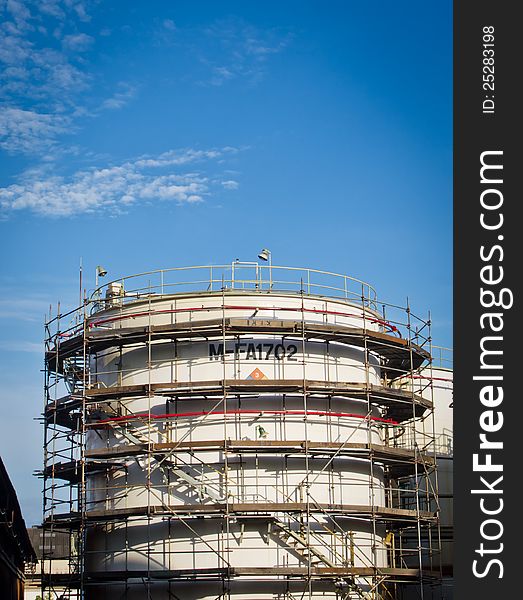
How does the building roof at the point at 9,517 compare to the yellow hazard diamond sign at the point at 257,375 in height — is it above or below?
below

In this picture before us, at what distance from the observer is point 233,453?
3366 cm

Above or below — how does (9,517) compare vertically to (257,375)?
below

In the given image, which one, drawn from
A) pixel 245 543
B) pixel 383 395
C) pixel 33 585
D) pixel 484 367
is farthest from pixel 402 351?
pixel 33 585

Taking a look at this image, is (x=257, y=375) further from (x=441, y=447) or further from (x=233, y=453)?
(x=441, y=447)

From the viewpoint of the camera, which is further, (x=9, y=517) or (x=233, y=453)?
(x=9, y=517)

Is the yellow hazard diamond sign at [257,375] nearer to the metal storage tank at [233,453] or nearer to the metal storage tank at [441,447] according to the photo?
the metal storage tank at [233,453]

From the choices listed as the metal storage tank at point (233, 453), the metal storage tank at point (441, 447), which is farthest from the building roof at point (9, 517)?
the metal storage tank at point (441, 447)

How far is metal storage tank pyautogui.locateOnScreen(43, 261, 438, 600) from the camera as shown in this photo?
33125 millimetres

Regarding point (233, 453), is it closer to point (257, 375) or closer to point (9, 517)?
point (257, 375)

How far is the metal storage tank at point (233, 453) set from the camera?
33.1m

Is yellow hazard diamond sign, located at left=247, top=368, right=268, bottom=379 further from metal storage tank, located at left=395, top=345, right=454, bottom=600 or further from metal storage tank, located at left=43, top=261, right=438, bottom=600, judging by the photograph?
metal storage tank, located at left=395, top=345, right=454, bottom=600

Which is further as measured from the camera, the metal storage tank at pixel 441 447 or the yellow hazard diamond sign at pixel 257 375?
the metal storage tank at pixel 441 447

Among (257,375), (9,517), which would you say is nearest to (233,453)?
(257,375)

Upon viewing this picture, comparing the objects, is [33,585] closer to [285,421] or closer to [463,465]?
[285,421]
